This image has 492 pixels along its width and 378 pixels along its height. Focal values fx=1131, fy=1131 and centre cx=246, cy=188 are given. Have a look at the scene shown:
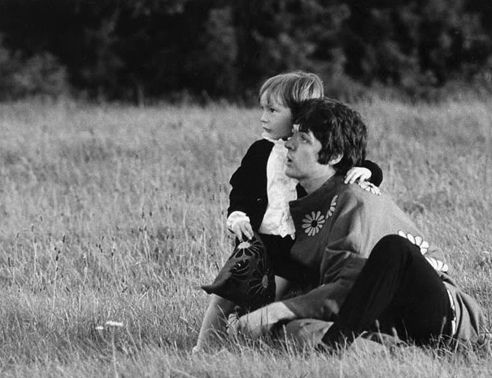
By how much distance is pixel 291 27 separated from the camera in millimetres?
21266

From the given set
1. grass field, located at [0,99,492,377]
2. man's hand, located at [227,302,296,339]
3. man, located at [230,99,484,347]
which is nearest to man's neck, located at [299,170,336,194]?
man, located at [230,99,484,347]

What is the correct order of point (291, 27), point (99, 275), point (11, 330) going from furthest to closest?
point (291, 27) → point (99, 275) → point (11, 330)

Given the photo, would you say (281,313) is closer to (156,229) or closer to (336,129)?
(336,129)

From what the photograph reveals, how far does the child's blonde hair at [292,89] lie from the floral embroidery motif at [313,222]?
1.79 ft

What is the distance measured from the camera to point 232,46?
69.3ft

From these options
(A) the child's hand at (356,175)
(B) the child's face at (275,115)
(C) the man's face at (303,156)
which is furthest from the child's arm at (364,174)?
(B) the child's face at (275,115)

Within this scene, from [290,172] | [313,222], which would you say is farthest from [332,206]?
[290,172]

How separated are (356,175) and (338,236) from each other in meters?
0.32

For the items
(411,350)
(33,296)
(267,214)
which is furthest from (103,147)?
(411,350)

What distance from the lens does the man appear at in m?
4.14

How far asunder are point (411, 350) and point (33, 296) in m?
2.40

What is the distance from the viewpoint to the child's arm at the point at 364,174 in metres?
4.58

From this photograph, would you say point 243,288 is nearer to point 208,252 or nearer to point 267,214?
point 267,214

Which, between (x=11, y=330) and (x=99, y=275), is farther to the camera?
(x=99, y=275)
